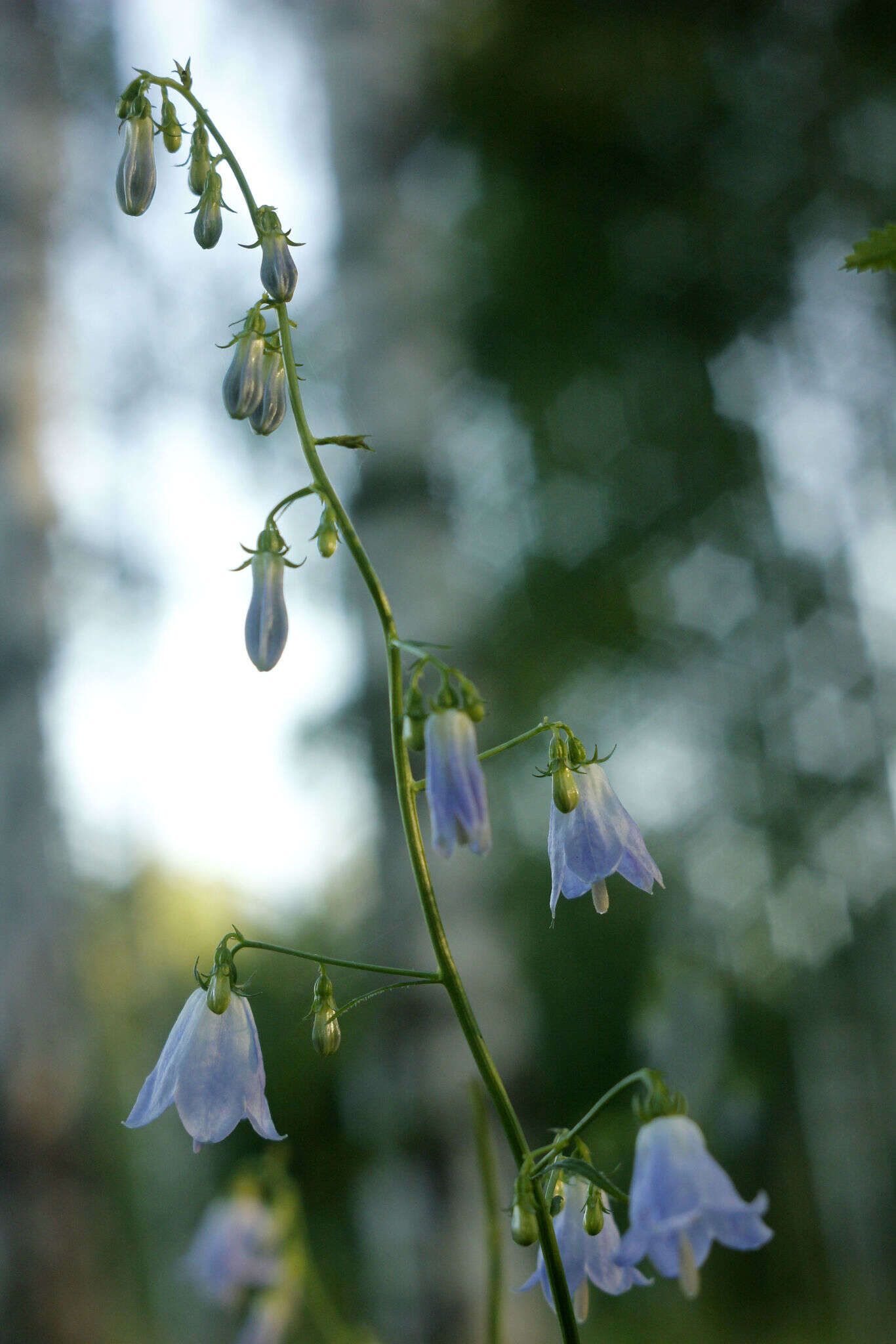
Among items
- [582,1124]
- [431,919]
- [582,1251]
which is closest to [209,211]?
[431,919]

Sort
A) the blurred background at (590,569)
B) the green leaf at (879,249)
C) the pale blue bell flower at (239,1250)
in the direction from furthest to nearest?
the blurred background at (590,569), the pale blue bell flower at (239,1250), the green leaf at (879,249)

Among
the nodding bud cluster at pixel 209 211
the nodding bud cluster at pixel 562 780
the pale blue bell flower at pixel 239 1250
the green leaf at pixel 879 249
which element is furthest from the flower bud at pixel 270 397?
the pale blue bell flower at pixel 239 1250

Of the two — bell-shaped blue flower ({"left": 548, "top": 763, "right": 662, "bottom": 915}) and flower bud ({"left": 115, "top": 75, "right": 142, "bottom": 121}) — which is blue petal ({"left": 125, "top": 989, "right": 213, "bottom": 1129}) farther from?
flower bud ({"left": 115, "top": 75, "right": 142, "bottom": 121})

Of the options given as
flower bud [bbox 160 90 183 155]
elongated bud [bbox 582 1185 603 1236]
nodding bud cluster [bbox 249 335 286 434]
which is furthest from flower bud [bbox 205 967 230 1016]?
flower bud [bbox 160 90 183 155]

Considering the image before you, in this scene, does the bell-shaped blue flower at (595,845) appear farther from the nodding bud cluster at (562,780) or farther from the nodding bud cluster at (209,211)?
the nodding bud cluster at (209,211)

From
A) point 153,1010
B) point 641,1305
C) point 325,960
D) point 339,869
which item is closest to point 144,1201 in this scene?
point 153,1010

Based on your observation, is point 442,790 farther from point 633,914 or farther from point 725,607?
point 725,607
